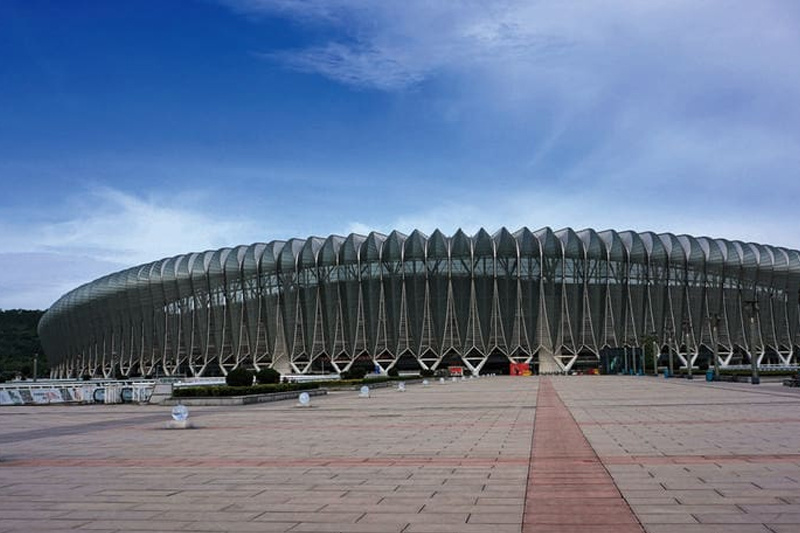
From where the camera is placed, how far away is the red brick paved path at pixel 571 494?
7.58 metres

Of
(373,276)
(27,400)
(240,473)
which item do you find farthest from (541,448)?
(373,276)

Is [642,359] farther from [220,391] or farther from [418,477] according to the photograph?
[418,477]

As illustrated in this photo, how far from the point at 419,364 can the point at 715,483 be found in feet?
319

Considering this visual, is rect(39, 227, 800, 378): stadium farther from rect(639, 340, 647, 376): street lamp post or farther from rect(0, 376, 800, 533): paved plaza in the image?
rect(0, 376, 800, 533): paved plaza

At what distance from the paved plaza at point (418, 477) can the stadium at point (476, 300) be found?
8271cm

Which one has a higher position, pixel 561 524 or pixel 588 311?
pixel 588 311

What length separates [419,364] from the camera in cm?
10650

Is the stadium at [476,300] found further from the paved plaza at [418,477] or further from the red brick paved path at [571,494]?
the red brick paved path at [571,494]

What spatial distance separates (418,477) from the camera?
1121cm

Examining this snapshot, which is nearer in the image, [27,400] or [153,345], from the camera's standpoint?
[27,400]

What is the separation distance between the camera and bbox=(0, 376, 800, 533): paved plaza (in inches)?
317

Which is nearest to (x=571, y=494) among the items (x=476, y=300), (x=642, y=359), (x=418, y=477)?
(x=418, y=477)

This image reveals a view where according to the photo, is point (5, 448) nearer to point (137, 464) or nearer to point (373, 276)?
point (137, 464)

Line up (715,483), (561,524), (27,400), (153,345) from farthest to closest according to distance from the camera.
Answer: (153,345), (27,400), (715,483), (561,524)
